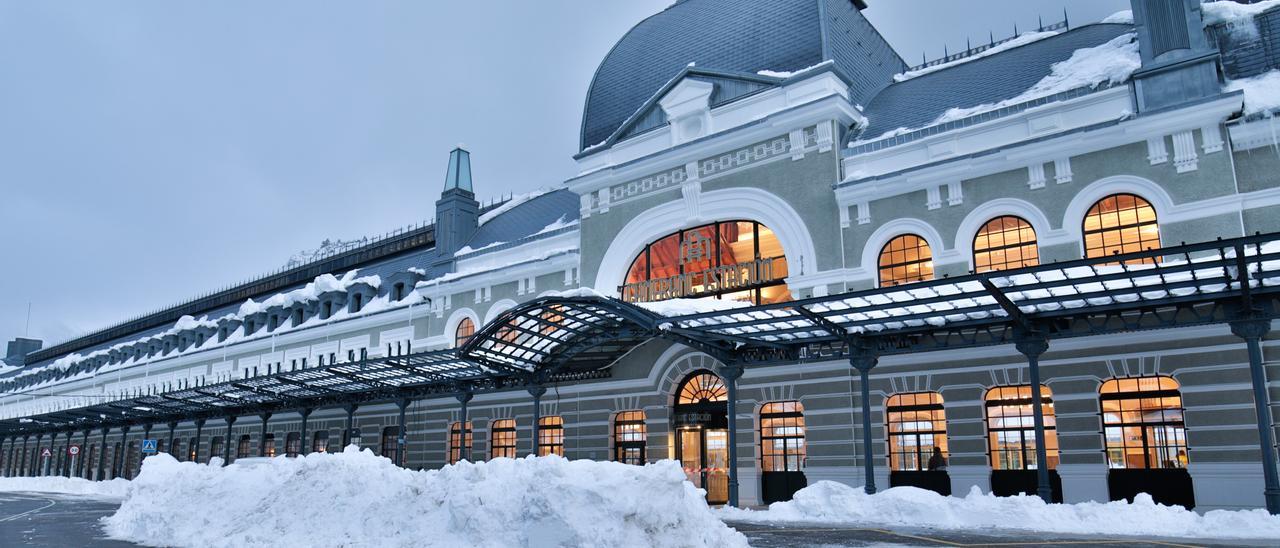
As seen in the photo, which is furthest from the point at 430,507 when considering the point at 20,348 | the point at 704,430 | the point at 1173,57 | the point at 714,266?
the point at 20,348

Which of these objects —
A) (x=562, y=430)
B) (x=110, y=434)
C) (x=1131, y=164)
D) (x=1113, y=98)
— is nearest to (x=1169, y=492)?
(x=1131, y=164)

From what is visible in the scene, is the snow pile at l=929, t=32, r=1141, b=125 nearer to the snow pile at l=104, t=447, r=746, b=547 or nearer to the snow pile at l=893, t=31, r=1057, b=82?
the snow pile at l=893, t=31, r=1057, b=82

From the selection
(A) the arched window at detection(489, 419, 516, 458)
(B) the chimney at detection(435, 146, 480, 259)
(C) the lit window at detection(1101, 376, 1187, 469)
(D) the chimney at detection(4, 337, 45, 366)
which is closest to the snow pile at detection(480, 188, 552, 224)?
(B) the chimney at detection(435, 146, 480, 259)

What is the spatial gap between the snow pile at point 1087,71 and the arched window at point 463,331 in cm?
1967

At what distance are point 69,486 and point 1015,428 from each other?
4533 centimetres

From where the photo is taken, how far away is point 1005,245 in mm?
21531

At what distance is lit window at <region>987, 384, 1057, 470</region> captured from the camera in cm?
2069

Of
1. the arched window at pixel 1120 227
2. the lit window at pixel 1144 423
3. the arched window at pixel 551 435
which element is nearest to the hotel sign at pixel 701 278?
the arched window at pixel 551 435

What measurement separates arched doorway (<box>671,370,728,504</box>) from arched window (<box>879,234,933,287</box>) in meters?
6.21

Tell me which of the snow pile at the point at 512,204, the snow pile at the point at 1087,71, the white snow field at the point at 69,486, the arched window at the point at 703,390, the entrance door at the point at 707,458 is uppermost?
the snow pile at the point at 512,204

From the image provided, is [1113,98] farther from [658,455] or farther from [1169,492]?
[658,455]

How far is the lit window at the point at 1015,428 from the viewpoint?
20688mm

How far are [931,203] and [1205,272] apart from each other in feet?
24.0

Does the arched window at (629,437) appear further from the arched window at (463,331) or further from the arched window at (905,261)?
the arched window at (905,261)
